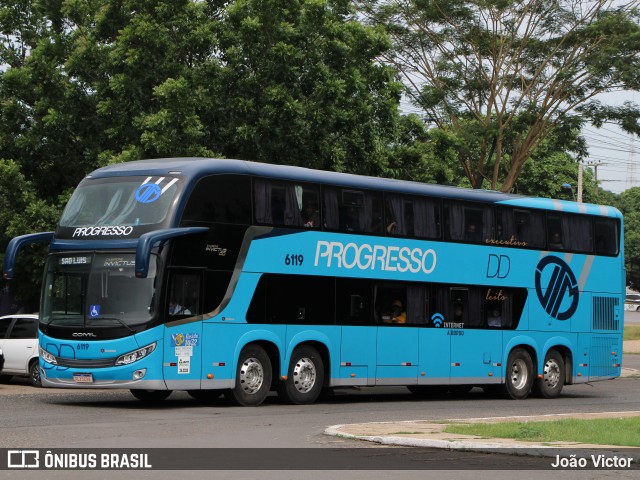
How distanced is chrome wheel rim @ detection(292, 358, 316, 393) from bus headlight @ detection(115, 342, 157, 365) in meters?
3.38

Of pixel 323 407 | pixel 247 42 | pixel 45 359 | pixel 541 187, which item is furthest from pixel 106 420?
pixel 541 187

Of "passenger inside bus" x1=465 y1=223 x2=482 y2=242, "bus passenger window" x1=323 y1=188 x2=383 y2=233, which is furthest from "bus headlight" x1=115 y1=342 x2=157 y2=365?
"passenger inside bus" x1=465 y1=223 x2=482 y2=242

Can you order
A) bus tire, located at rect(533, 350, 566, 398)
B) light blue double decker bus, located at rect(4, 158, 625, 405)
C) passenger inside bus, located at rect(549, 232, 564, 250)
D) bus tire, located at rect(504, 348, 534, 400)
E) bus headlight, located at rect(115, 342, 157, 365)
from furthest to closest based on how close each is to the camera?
bus tire, located at rect(533, 350, 566, 398)
passenger inside bus, located at rect(549, 232, 564, 250)
bus tire, located at rect(504, 348, 534, 400)
light blue double decker bus, located at rect(4, 158, 625, 405)
bus headlight, located at rect(115, 342, 157, 365)

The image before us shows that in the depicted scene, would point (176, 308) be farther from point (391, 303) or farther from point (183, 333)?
point (391, 303)

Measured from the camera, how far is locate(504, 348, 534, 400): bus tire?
87.5ft

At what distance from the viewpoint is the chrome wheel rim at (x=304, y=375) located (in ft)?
73.5

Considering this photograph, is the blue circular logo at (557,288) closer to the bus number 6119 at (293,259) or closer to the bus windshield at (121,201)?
the bus number 6119 at (293,259)

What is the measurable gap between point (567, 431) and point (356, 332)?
7.94m

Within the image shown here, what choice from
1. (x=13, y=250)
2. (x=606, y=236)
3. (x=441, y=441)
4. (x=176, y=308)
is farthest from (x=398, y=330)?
(x=441, y=441)

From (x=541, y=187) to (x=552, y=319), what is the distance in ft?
172

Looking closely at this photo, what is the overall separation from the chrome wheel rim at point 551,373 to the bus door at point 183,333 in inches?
386

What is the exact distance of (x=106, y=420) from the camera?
17.8 metres

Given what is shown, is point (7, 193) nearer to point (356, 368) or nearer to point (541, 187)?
point (356, 368)

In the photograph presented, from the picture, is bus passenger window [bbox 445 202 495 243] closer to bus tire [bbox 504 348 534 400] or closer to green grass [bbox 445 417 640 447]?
bus tire [bbox 504 348 534 400]
